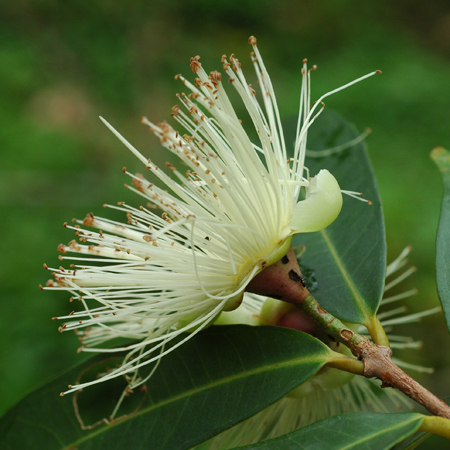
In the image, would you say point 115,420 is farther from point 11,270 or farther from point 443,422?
point 11,270

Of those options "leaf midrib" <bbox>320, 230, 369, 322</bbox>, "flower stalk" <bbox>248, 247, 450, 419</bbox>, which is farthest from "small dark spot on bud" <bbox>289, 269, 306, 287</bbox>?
"leaf midrib" <bbox>320, 230, 369, 322</bbox>

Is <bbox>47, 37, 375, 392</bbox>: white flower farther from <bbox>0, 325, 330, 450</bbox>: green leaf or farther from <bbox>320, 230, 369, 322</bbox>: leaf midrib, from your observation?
<bbox>320, 230, 369, 322</bbox>: leaf midrib

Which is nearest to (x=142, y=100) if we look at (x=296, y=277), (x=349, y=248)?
(x=349, y=248)

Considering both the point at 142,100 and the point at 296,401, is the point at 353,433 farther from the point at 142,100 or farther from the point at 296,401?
the point at 142,100

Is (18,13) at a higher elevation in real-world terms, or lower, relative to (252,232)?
higher

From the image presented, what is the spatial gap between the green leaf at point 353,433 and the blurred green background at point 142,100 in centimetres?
150

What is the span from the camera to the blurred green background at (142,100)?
2.54m

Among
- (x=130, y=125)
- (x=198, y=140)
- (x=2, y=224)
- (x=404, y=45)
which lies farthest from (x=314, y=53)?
(x=198, y=140)

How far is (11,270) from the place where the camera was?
278cm

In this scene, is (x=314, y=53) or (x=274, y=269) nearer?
(x=274, y=269)

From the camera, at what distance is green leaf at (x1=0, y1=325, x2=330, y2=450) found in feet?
2.46

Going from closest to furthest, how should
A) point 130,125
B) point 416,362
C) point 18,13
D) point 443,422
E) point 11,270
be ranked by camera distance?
point 443,422 → point 416,362 → point 11,270 → point 130,125 → point 18,13

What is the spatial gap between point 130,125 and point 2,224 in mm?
1684

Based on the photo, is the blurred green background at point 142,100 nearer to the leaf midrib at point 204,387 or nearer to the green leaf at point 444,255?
the green leaf at point 444,255
